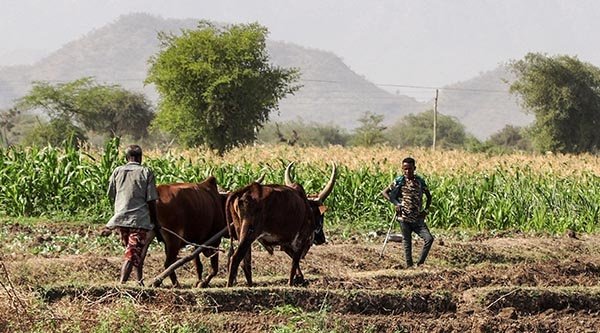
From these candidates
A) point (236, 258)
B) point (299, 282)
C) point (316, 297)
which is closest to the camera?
point (316, 297)

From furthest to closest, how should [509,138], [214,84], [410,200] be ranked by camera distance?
[509,138]
[214,84]
[410,200]

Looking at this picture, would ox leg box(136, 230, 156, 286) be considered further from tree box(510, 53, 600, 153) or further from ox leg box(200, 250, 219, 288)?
tree box(510, 53, 600, 153)

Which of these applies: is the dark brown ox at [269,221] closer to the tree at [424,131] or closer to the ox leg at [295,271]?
the ox leg at [295,271]

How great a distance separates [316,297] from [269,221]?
1.04 m

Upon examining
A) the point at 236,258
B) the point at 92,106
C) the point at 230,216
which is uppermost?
the point at 230,216

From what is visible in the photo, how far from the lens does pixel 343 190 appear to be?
21141 mm

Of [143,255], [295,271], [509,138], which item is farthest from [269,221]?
[509,138]

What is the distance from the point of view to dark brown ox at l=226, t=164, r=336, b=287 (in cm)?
1085

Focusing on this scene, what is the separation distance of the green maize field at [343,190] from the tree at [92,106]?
141 ft

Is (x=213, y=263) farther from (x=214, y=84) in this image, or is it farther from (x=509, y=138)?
(x=509, y=138)

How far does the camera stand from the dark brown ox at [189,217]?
1105cm

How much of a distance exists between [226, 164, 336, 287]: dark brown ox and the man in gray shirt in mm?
846

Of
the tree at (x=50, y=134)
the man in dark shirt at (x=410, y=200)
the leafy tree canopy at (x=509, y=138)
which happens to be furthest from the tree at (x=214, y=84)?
the leafy tree canopy at (x=509, y=138)

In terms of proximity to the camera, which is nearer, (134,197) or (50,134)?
(134,197)
